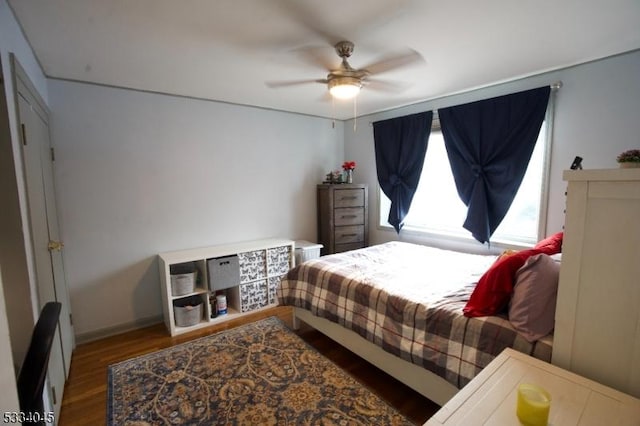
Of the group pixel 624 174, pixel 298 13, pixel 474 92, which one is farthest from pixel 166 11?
pixel 474 92

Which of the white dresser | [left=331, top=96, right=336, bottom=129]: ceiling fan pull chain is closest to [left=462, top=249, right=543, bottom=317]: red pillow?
the white dresser

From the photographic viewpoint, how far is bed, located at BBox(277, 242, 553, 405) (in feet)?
5.00

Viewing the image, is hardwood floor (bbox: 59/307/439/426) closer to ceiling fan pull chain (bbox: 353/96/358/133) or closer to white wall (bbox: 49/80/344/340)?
white wall (bbox: 49/80/344/340)

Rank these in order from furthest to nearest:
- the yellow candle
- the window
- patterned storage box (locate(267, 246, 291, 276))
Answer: patterned storage box (locate(267, 246, 291, 276))
the window
the yellow candle

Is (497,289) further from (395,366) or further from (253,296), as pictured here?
(253,296)

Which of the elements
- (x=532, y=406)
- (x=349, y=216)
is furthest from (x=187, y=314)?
(x=532, y=406)

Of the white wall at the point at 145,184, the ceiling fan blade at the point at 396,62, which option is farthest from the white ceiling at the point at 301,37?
the white wall at the point at 145,184

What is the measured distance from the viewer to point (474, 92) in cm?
306

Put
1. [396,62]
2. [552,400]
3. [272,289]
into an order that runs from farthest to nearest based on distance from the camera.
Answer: [272,289] < [396,62] < [552,400]

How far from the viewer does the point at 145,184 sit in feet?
9.62

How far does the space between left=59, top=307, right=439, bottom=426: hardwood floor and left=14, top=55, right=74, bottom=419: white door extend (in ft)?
0.35

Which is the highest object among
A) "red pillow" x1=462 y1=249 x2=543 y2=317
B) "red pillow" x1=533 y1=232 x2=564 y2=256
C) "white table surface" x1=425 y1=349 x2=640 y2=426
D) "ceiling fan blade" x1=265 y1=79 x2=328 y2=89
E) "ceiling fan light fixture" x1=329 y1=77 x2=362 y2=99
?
"ceiling fan blade" x1=265 y1=79 x2=328 y2=89

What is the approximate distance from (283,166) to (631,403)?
3.52 m

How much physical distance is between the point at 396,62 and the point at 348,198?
6.55 ft
